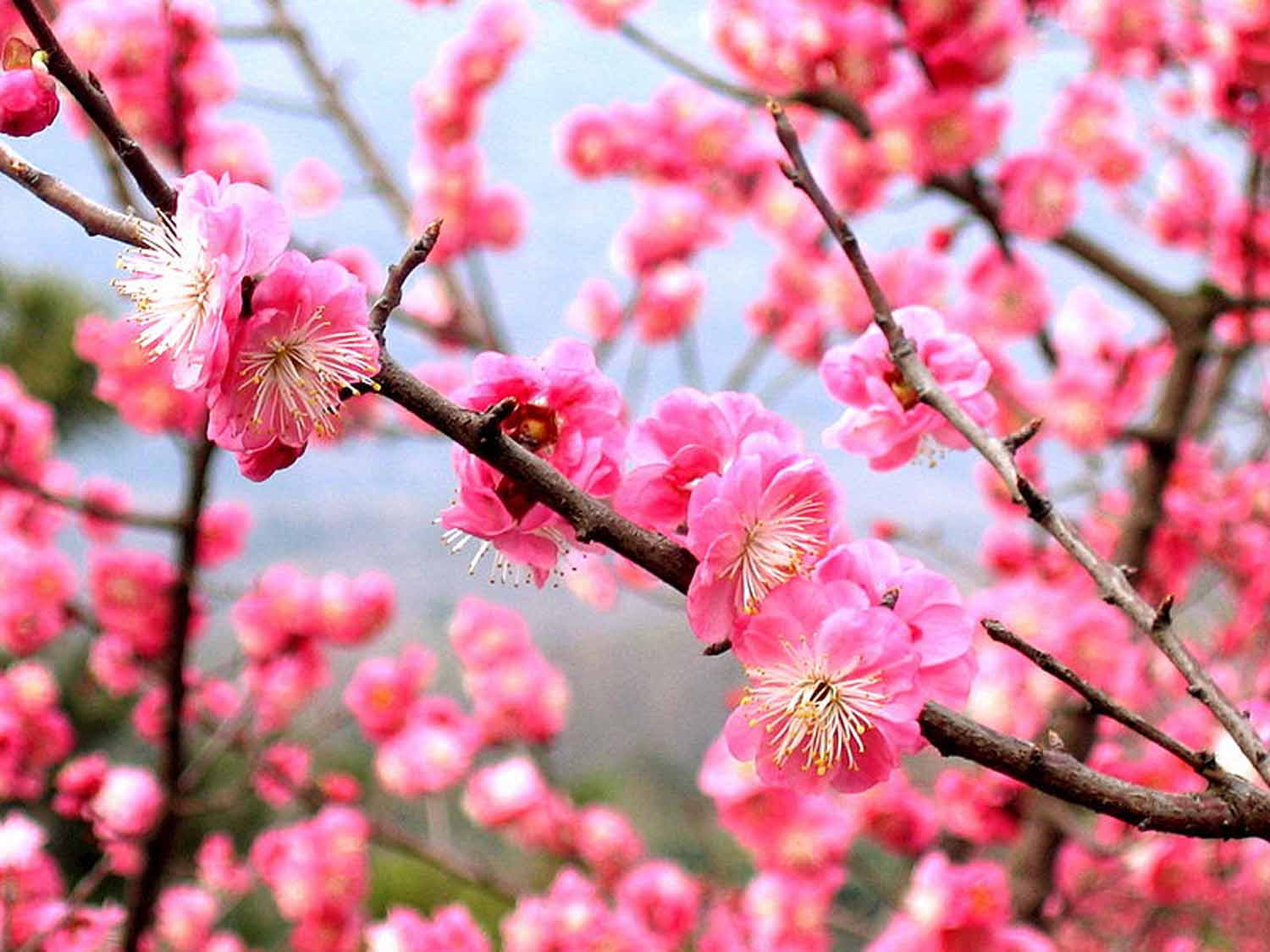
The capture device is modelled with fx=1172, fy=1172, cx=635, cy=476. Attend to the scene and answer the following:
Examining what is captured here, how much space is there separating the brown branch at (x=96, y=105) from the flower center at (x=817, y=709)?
287mm

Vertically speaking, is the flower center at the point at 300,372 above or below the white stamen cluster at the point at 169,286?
below

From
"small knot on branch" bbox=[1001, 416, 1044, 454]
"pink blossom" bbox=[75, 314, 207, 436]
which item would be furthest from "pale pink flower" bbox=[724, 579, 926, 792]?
"pink blossom" bbox=[75, 314, 207, 436]

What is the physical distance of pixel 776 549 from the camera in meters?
0.46

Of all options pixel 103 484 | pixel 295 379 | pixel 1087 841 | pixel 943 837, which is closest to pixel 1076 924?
pixel 943 837

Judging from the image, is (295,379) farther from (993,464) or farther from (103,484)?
(103,484)

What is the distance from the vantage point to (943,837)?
1867 millimetres

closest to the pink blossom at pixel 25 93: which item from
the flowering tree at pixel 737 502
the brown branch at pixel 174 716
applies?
the flowering tree at pixel 737 502

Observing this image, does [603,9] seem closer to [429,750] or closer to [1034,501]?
[429,750]

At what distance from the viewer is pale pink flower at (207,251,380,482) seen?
1.38 feet

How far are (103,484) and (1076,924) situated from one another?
213 centimetres

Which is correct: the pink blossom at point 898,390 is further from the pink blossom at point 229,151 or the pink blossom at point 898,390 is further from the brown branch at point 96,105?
the pink blossom at point 229,151

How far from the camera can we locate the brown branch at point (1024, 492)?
465mm

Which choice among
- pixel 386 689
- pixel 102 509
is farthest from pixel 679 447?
pixel 386 689

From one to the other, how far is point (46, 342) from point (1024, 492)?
194 inches
